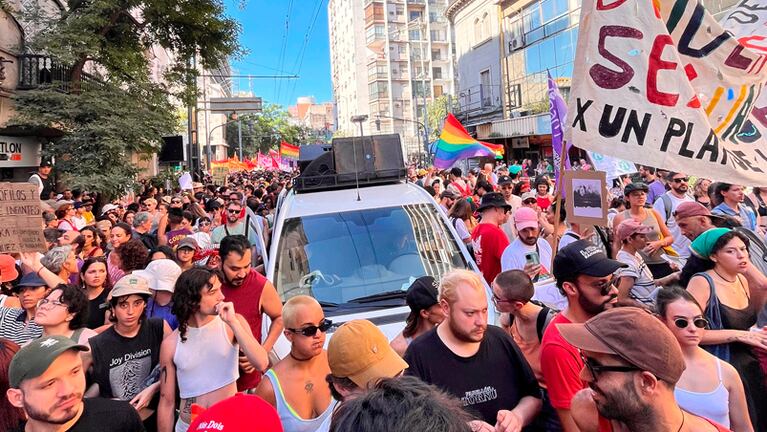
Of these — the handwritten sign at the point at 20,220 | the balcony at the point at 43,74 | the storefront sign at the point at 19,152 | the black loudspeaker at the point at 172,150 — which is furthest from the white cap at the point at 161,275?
the black loudspeaker at the point at 172,150

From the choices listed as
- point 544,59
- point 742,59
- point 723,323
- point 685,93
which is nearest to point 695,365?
point 723,323

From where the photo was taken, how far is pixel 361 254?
4.91 meters

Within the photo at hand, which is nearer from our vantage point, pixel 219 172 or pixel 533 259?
pixel 533 259

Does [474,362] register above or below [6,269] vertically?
below

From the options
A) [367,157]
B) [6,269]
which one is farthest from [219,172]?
Result: [6,269]

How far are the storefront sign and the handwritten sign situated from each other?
492 inches

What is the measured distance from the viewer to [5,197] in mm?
4883

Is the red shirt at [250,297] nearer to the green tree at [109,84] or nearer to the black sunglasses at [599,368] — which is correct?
the black sunglasses at [599,368]

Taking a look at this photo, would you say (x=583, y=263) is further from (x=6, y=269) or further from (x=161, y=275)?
(x=6, y=269)

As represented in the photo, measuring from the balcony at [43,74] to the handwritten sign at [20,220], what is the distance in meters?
11.1

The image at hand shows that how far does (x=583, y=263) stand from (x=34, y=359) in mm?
2687

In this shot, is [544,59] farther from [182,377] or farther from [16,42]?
[182,377]

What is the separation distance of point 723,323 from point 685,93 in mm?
1614

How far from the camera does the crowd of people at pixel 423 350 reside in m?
1.94
